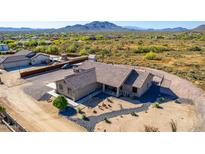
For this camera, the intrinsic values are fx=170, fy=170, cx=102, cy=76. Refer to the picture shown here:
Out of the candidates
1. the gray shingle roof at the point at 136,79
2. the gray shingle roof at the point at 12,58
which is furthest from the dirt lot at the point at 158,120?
the gray shingle roof at the point at 12,58

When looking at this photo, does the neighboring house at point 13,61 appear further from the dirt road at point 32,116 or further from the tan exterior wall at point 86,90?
the tan exterior wall at point 86,90

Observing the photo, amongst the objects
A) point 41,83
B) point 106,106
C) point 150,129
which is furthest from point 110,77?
point 41,83

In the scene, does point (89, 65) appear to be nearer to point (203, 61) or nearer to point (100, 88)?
point (100, 88)

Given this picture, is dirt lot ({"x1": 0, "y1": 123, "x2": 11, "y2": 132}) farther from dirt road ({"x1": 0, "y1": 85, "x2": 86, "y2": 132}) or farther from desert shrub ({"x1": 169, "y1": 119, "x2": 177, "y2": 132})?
desert shrub ({"x1": 169, "y1": 119, "x2": 177, "y2": 132})

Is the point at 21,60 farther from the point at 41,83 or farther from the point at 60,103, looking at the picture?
the point at 60,103

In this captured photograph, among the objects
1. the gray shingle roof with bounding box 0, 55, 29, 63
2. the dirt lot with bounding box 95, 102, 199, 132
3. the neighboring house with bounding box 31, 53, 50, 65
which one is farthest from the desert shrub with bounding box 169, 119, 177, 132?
the gray shingle roof with bounding box 0, 55, 29, 63

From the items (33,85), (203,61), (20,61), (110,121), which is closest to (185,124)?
(110,121)
